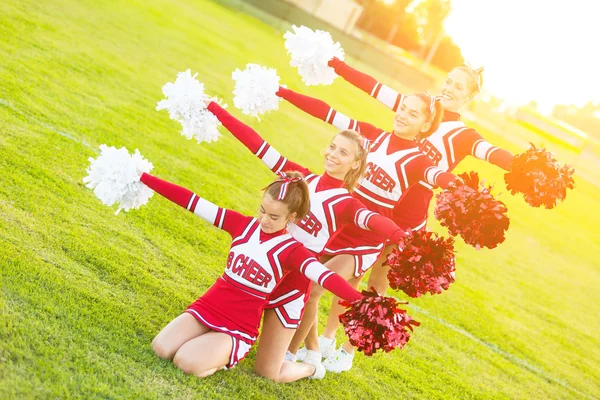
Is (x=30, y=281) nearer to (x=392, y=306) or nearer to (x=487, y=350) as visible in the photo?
(x=392, y=306)

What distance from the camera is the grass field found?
3.52m

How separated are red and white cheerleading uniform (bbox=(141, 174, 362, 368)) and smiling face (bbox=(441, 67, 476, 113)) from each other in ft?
5.24

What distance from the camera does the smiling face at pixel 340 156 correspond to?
400 centimetres

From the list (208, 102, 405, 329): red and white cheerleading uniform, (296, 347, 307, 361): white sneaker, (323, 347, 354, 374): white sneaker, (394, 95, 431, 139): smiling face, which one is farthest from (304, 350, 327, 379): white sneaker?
(394, 95, 431, 139): smiling face

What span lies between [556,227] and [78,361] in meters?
15.3

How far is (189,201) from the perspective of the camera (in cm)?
364

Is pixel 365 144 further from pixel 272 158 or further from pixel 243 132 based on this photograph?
pixel 243 132

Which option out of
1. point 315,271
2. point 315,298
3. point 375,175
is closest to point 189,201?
point 315,271

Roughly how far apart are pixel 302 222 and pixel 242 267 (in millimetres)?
456

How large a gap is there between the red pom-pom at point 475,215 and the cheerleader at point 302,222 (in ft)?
1.61

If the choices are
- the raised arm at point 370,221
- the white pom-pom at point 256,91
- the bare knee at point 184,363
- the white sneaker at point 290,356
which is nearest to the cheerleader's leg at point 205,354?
the bare knee at point 184,363

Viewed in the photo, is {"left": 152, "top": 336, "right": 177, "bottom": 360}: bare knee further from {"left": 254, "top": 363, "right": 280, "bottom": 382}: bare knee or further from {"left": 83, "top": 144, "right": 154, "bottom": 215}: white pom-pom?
{"left": 83, "top": 144, "right": 154, "bottom": 215}: white pom-pom

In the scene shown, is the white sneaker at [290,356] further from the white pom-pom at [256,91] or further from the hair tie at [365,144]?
the white pom-pom at [256,91]

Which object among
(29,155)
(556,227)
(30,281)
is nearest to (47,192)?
(29,155)
